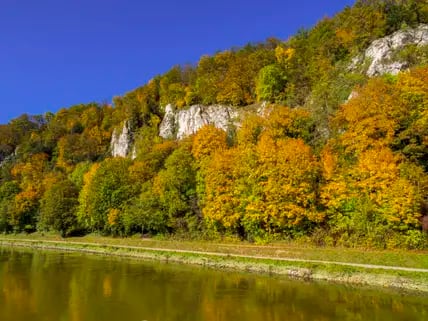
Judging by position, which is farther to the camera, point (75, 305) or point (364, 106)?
point (364, 106)

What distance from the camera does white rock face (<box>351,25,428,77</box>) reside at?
64938mm

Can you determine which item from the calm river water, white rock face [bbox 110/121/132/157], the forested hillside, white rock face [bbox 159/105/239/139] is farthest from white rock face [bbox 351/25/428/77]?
white rock face [bbox 110/121/132/157]

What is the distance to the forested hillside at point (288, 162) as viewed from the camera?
41.1 metres

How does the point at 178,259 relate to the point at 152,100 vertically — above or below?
below

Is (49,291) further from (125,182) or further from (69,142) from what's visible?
(69,142)

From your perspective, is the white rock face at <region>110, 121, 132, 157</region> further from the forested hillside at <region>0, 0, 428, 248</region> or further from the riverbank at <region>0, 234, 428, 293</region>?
the riverbank at <region>0, 234, 428, 293</region>

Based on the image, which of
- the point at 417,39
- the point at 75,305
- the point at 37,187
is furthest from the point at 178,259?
the point at 37,187

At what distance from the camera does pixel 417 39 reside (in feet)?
222

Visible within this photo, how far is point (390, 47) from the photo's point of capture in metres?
68.5

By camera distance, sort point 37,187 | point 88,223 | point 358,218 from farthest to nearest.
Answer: point 37,187, point 88,223, point 358,218

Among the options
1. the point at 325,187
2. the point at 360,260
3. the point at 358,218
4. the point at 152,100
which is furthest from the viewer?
the point at 152,100

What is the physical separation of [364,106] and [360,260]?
1916 centimetres

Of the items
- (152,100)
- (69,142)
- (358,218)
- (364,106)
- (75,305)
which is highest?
(152,100)

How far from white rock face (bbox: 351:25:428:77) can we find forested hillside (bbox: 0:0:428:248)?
164 centimetres
